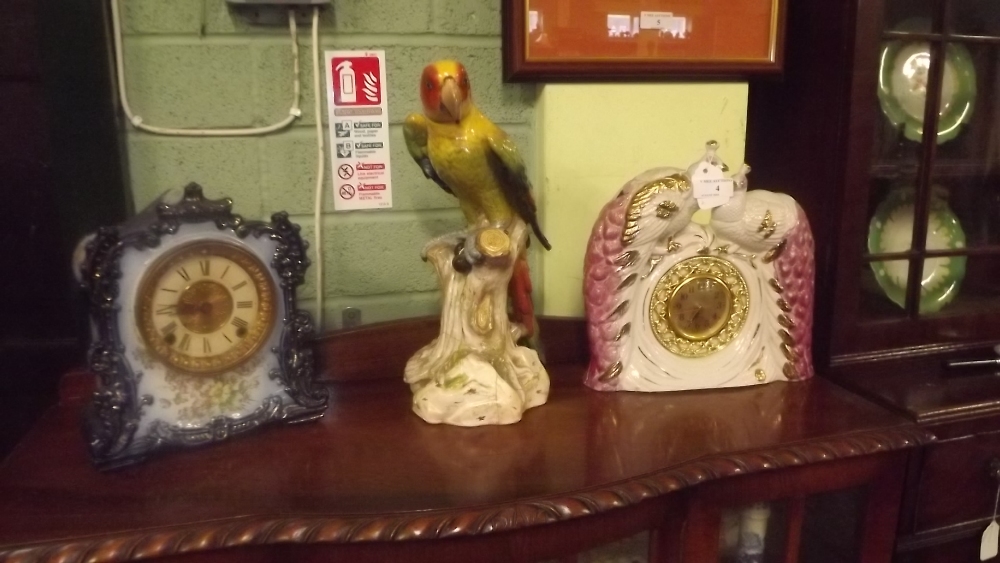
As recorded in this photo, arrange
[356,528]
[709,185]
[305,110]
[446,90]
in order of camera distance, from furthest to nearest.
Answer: [305,110] → [709,185] → [446,90] → [356,528]

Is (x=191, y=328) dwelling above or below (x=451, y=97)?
below

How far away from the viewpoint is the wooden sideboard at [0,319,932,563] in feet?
2.16

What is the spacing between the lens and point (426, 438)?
817 mm

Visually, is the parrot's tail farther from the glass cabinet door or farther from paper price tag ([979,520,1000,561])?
paper price tag ([979,520,1000,561])

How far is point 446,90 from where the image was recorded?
0.78m

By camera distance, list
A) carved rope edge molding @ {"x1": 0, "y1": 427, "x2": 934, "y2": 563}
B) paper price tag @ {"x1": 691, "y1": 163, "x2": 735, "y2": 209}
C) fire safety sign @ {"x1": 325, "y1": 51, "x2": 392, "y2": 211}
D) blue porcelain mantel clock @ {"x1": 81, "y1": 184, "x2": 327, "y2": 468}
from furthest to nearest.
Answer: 1. fire safety sign @ {"x1": 325, "y1": 51, "x2": 392, "y2": 211}
2. paper price tag @ {"x1": 691, "y1": 163, "x2": 735, "y2": 209}
3. blue porcelain mantel clock @ {"x1": 81, "y1": 184, "x2": 327, "y2": 468}
4. carved rope edge molding @ {"x1": 0, "y1": 427, "x2": 934, "y2": 563}

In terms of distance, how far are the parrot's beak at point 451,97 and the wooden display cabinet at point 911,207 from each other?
0.51 metres

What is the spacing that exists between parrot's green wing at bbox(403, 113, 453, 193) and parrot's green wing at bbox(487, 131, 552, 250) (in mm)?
71

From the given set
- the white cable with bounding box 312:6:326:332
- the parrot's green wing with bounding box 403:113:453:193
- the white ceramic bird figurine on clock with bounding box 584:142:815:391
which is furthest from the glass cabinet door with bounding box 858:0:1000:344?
the white cable with bounding box 312:6:326:332

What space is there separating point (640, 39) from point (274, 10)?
1.56 ft

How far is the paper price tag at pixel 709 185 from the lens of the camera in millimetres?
885

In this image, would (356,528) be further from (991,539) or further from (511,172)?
(991,539)

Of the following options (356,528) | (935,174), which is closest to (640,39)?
(935,174)

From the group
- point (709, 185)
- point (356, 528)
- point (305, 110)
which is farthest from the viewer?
point (305, 110)
